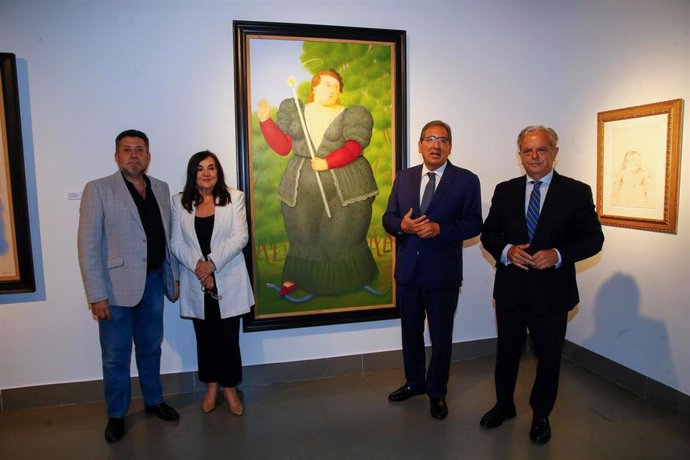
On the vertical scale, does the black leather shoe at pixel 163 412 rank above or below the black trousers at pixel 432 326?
below

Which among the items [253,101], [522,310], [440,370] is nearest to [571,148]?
[522,310]

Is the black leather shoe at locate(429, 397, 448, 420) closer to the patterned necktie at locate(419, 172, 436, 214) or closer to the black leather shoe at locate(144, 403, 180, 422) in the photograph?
the patterned necktie at locate(419, 172, 436, 214)

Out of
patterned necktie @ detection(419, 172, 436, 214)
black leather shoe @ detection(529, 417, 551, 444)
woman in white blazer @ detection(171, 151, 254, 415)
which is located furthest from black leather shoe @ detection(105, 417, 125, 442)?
black leather shoe @ detection(529, 417, 551, 444)

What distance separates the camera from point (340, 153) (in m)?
3.57

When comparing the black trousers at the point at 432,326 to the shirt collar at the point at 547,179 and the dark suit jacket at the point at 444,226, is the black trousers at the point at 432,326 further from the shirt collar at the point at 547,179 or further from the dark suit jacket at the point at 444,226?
the shirt collar at the point at 547,179

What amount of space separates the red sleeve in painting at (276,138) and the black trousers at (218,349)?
1.22 meters

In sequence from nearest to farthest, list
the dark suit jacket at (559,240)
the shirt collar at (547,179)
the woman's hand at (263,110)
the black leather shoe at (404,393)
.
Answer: the dark suit jacket at (559,240) → the shirt collar at (547,179) → the black leather shoe at (404,393) → the woman's hand at (263,110)

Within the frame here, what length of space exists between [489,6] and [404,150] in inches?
52.7

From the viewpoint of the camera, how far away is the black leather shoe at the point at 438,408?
9.89 feet

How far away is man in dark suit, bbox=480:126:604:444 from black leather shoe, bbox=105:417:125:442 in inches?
92.9

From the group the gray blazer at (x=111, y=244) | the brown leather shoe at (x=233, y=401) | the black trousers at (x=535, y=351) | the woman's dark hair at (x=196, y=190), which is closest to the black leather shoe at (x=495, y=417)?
the black trousers at (x=535, y=351)

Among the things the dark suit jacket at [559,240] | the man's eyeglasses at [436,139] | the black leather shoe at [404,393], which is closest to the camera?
the dark suit jacket at [559,240]

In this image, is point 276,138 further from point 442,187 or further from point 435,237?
point 435,237

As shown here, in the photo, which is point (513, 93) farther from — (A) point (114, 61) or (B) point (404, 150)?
(A) point (114, 61)
